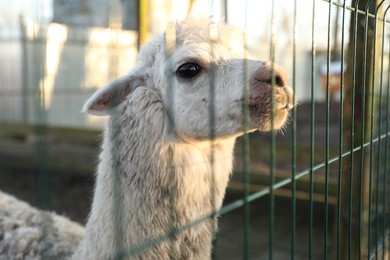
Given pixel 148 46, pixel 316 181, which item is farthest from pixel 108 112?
pixel 316 181

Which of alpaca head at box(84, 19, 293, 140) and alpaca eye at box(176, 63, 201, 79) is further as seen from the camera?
alpaca eye at box(176, 63, 201, 79)

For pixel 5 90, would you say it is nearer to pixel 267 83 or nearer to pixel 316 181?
pixel 316 181

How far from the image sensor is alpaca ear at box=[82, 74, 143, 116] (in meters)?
2.18

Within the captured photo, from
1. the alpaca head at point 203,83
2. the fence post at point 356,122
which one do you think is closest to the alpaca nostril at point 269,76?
the alpaca head at point 203,83

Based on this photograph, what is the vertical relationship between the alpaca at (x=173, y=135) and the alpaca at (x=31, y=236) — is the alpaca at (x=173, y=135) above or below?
above

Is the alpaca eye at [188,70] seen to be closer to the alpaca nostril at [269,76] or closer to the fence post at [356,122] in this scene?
the alpaca nostril at [269,76]

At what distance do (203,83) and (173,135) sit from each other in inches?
10.6

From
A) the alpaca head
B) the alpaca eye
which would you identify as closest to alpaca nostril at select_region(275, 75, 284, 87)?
the alpaca head

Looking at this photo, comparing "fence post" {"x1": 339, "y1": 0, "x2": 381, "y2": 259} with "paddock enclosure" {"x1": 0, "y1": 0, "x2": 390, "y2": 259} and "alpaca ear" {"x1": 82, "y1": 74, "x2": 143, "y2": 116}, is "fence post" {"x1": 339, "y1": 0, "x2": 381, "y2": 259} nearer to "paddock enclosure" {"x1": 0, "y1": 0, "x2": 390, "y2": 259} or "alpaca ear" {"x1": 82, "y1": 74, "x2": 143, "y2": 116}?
"paddock enclosure" {"x1": 0, "y1": 0, "x2": 390, "y2": 259}

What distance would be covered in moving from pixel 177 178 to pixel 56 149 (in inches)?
284

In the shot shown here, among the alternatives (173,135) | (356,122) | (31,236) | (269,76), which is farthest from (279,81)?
(31,236)

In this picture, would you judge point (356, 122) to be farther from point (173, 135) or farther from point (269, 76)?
point (173, 135)

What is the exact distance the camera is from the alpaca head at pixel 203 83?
187 centimetres

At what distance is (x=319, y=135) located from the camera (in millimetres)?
9062
